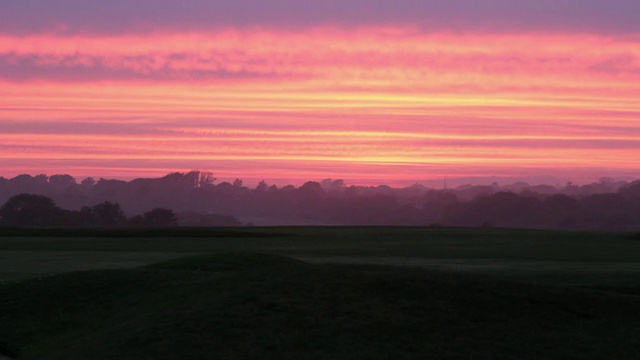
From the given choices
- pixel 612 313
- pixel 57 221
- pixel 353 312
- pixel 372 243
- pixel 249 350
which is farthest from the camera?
pixel 57 221

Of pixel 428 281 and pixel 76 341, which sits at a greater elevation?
pixel 428 281

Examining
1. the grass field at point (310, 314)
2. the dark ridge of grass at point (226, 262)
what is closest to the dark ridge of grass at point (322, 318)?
the grass field at point (310, 314)

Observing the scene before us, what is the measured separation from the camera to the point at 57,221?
350ft

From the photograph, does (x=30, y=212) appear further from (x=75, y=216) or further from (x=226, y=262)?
(x=226, y=262)

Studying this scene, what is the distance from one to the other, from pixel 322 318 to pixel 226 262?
40.4 feet

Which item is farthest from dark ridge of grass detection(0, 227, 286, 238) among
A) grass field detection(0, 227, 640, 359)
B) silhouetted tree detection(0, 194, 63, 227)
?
silhouetted tree detection(0, 194, 63, 227)

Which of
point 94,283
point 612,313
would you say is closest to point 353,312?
point 612,313

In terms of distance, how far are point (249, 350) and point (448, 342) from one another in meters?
3.91

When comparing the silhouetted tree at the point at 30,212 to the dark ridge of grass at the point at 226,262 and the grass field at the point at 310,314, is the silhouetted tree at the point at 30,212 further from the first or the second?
the grass field at the point at 310,314

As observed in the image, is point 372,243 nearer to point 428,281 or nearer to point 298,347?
point 428,281

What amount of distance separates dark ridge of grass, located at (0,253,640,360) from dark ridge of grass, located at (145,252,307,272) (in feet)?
15.9

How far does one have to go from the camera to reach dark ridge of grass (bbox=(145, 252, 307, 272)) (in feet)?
95.9

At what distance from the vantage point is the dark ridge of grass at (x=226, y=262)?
95.9 feet

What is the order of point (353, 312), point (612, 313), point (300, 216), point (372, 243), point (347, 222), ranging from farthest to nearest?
point (300, 216) < point (347, 222) < point (372, 243) < point (612, 313) < point (353, 312)
